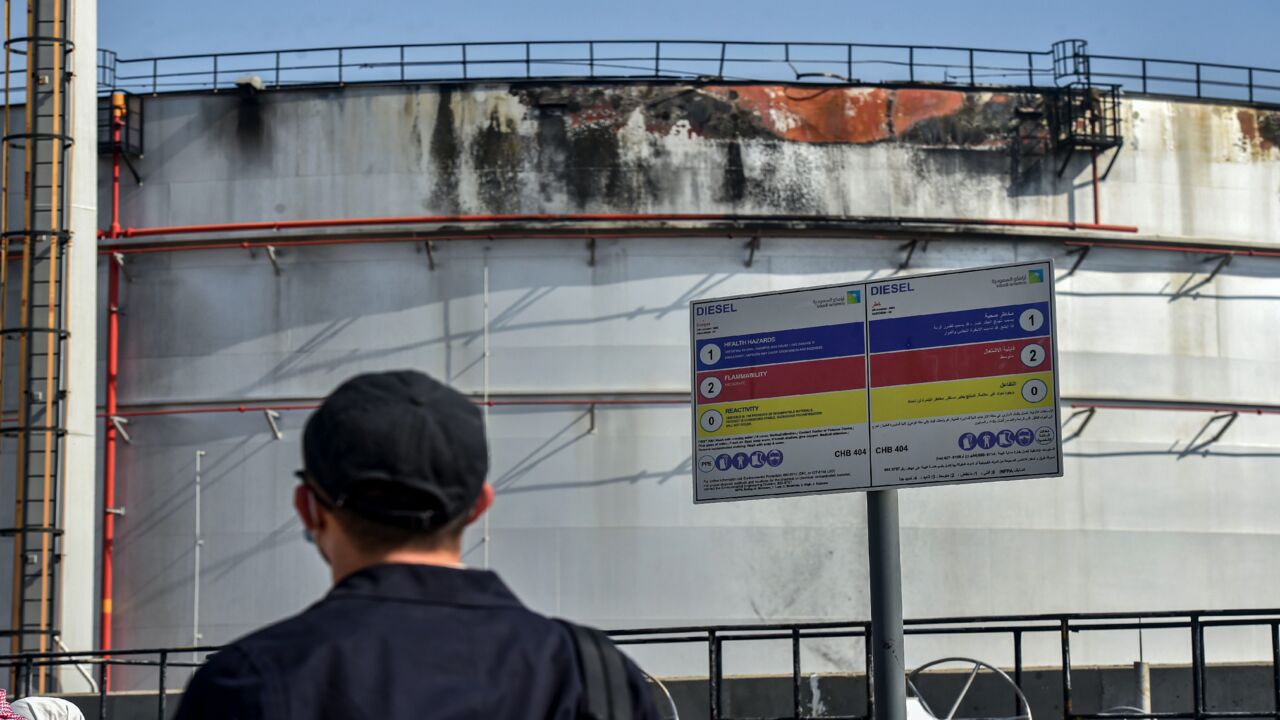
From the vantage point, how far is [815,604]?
696 inches

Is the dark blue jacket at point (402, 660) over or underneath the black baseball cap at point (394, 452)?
underneath

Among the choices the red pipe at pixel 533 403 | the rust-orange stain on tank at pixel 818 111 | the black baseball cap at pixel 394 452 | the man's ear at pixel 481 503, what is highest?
the rust-orange stain on tank at pixel 818 111

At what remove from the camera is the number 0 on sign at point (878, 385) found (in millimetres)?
8461

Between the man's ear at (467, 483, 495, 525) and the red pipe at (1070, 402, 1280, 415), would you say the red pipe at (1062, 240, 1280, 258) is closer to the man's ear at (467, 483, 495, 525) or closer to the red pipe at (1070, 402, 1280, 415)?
the red pipe at (1070, 402, 1280, 415)

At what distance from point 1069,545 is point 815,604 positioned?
2.93 metres

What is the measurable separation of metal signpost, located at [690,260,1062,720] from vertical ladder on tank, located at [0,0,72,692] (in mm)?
9956

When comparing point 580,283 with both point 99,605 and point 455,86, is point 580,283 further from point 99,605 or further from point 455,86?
point 99,605

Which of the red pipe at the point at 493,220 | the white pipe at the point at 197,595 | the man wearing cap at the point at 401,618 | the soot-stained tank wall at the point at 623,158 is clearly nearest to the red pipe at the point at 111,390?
the soot-stained tank wall at the point at 623,158

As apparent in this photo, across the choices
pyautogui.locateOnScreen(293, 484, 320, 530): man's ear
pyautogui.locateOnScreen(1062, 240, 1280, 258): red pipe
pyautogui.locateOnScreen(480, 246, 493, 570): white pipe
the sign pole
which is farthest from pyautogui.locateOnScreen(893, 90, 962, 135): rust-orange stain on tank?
pyautogui.locateOnScreen(293, 484, 320, 530): man's ear

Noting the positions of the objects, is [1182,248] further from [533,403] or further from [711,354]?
[711,354]

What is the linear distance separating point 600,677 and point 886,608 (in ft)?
21.3

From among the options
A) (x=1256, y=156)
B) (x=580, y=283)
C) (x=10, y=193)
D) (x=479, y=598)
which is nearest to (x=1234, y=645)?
(x=1256, y=156)

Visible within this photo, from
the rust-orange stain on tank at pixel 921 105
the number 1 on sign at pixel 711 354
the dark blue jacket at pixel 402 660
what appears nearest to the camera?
→ the dark blue jacket at pixel 402 660

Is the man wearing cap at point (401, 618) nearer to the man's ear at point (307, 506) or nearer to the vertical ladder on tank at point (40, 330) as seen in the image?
the man's ear at point (307, 506)
